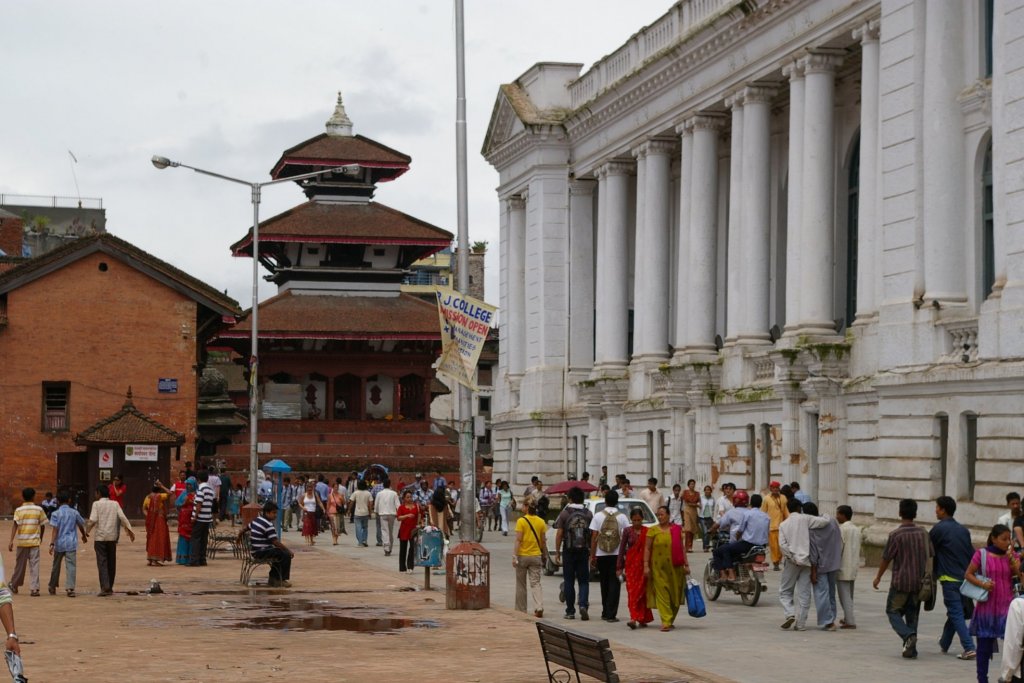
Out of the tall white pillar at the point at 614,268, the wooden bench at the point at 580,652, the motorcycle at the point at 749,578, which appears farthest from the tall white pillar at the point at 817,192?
the wooden bench at the point at 580,652

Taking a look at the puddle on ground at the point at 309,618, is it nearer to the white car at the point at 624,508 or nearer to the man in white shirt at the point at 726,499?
the white car at the point at 624,508

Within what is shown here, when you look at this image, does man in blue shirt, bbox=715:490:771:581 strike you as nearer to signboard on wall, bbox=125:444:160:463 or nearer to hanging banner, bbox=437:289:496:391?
hanging banner, bbox=437:289:496:391

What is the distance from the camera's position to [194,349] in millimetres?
66125

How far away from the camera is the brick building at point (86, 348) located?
211 ft

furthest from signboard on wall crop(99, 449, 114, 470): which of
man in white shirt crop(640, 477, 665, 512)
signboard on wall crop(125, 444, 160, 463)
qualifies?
man in white shirt crop(640, 477, 665, 512)

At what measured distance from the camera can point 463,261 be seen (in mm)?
26797

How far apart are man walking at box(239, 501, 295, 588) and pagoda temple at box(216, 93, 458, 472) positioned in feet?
147

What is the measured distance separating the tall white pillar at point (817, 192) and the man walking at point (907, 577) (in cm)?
2103

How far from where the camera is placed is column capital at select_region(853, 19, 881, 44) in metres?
37.6

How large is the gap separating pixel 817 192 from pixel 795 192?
109cm

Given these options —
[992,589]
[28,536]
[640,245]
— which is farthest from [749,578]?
[640,245]

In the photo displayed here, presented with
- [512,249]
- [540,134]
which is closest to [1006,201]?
[540,134]

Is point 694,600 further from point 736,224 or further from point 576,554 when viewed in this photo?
point 736,224

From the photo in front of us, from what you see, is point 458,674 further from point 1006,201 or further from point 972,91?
point 972,91
